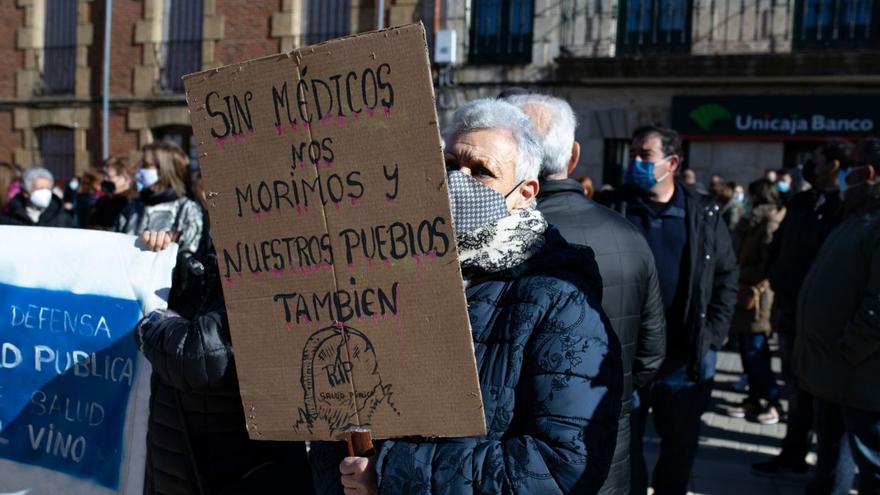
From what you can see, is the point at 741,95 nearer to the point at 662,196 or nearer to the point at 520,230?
the point at 662,196

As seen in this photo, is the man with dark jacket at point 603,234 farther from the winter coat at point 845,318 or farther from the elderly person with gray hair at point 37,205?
the elderly person with gray hair at point 37,205

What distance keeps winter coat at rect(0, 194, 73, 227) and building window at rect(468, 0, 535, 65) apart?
31.4ft

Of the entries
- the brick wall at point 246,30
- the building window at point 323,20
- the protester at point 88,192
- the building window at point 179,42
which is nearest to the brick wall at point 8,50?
the building window at point 179,42

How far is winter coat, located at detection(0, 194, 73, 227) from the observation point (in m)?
5.76

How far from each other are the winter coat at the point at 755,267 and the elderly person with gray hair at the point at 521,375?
16.3 ft

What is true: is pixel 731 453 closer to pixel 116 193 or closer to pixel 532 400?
pixel 532 400

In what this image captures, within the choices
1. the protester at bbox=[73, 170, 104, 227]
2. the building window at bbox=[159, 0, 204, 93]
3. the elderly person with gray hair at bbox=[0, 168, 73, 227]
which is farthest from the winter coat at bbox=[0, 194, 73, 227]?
the building window at bbox=[159, 0, 204, 93]

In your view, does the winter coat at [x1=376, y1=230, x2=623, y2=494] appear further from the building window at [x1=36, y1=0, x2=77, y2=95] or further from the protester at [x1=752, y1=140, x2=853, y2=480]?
the building window at [x1=36, y1=0, x2=77, y2=95]

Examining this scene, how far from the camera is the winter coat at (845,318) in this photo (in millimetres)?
3451

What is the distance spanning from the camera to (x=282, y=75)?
5.96 feet

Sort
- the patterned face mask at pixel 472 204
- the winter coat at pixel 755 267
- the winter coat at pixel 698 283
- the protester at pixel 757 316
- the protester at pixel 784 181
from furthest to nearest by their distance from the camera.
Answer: the protester at pixel 784 181 < the winter coat at pixel 755 267 < the protester at pixel 757 316 < the winter coat at pixel 698 283 < the patterned face mask at pixel 472 204

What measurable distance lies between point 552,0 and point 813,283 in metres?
11.0

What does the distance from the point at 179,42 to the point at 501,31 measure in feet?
21.0

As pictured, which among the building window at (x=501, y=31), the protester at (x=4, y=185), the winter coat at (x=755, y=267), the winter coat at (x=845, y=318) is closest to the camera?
the winter coat at (x=845, y=318)
